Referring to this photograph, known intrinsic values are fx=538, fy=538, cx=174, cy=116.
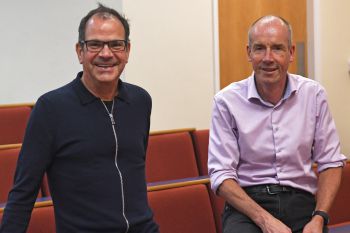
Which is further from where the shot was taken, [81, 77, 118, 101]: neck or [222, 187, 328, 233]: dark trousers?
[222, 187, 328, 233]: dark trousers

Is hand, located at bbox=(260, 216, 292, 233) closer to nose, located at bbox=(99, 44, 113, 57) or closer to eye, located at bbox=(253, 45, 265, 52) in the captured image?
eye, located at bbox=(253, 45, 265, 52)

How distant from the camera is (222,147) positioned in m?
1.66

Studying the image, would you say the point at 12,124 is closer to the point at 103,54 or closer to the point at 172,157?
the point at 172,157

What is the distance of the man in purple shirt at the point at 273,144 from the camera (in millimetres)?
1617

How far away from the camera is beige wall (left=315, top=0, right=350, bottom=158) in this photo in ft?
12.4

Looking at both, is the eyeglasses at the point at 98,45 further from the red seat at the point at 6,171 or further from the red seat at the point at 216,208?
the red seat at the point at 6,171

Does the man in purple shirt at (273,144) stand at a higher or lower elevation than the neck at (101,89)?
lower

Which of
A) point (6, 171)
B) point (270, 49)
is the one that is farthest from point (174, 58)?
point (270, 49)

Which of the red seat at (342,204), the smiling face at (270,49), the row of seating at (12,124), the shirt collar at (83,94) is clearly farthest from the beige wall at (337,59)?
the shirt collar at (83,94)

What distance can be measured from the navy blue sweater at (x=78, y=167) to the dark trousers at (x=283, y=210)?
1.08 feet

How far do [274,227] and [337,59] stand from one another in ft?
8.51

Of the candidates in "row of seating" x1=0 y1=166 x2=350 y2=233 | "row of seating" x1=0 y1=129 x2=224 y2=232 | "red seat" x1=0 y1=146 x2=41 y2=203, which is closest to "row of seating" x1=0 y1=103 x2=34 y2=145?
"red seat" x1=0 y1=146 x2=41 y2=203

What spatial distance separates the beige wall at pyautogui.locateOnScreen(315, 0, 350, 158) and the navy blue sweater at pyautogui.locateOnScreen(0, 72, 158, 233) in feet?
8.89

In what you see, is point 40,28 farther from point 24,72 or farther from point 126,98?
point 126,98
